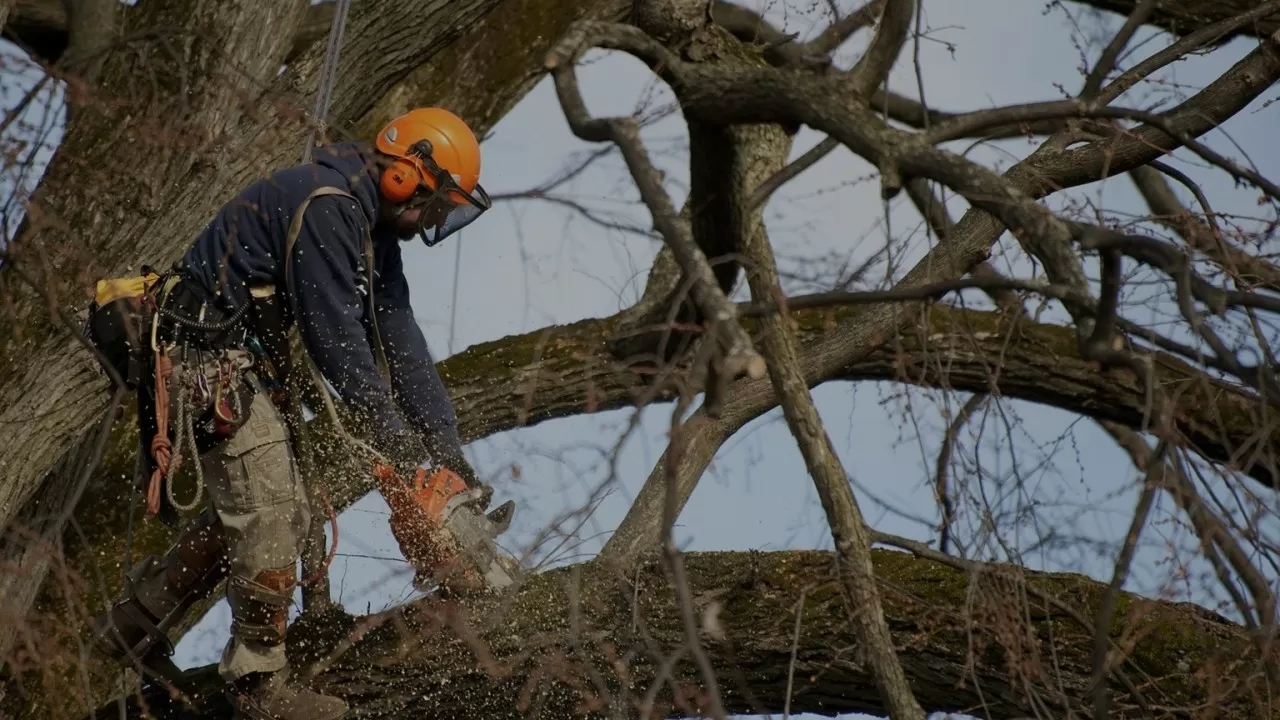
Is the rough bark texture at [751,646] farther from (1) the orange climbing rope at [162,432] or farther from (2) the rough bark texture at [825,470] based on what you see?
(1) the orange climbing rope at [162,432]

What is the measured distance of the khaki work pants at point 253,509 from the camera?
4.34 metres

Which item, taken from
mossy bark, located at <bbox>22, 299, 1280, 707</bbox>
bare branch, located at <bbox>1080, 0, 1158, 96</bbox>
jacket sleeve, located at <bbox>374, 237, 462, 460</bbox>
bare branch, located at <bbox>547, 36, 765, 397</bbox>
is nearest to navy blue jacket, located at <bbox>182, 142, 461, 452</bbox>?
jacket sleeve, located at <bbox>374, 237, 462, 460</bbox>

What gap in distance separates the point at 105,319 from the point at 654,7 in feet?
6.22

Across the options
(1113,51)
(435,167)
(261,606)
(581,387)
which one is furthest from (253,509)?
(1113,51)

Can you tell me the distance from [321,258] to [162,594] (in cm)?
127

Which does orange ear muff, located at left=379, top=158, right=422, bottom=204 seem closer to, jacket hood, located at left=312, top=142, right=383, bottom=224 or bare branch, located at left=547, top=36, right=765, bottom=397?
jacket hood, located at left=312, top=142, right=383, bottom=224

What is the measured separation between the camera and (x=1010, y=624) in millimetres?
3965

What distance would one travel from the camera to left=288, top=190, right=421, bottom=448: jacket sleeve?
4.27 metres

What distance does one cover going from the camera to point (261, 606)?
433 centimetres

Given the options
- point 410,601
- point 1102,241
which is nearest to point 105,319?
point 410,601

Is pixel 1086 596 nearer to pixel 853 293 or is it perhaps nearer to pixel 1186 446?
pixel 1186 446

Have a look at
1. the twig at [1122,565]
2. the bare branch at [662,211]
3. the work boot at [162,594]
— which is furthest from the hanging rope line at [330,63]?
the twig at [1122,565]

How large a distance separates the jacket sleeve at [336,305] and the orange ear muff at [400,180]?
199 mm

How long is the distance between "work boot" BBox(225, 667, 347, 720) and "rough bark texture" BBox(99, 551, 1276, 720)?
0.09 meters
